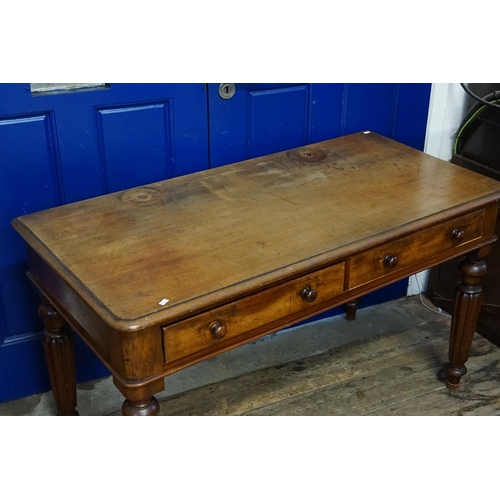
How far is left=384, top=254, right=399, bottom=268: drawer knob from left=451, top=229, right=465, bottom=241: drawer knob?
0.25m

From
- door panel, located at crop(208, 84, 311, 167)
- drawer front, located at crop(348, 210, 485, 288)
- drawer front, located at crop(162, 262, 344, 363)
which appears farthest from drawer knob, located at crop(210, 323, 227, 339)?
door panel, located at crop(208, 84, 311, 167)

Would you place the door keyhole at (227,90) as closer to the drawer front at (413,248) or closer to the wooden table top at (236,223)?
the wooden table top at (236,223)

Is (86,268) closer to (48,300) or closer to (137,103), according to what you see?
(48,300)

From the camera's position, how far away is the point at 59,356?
243cm

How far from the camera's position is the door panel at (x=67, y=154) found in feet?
7.97

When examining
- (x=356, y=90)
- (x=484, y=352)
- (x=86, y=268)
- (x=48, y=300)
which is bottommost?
(x=484, y=352)

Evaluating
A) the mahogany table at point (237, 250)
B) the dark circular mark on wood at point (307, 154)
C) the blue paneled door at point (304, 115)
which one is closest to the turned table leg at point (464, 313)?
the mahogany table at point (237, 250)

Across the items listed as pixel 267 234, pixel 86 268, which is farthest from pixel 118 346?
pixel 267 234

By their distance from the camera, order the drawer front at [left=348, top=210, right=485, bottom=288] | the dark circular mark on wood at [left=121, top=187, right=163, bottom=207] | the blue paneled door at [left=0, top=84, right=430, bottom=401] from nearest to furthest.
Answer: the drawer front at [left=348, top=210, right=485, bottom=288]
the dark circular mark on wood at [left=121, top=187, right=163, bottom=207]
the blue paneled door at [left=0, top=84, right=430, bottom=401]

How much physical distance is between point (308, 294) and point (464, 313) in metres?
0.87

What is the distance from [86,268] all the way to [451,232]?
117cm

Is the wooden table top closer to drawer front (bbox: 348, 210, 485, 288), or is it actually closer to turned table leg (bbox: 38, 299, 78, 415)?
drawer front (bbox: 348, 210, 485, 288)

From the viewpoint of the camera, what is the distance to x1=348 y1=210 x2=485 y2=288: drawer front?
2205 mm

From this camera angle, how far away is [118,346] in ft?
5.99
